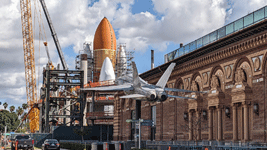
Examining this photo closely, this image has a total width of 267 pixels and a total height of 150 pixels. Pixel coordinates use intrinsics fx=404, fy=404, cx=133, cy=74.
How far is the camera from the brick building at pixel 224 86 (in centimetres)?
3619

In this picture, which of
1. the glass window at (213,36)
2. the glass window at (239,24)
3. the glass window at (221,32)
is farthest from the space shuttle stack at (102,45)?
the glass window at (239,24)

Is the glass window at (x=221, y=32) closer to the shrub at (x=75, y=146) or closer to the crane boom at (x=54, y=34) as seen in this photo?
the shrub at (x=75, y=146)

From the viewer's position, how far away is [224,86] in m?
41.9

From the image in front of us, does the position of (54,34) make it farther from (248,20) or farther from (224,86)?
(248,20)

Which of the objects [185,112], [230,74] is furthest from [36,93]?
[230,74]

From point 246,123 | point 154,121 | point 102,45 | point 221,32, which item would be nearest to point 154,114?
point 154,121

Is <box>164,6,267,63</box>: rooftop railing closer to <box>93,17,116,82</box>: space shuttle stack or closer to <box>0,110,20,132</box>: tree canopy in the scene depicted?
<box>93,17,116,82</box>: space shuttle stack

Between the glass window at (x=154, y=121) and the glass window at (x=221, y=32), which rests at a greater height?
the glass window at (x=221, y=32)

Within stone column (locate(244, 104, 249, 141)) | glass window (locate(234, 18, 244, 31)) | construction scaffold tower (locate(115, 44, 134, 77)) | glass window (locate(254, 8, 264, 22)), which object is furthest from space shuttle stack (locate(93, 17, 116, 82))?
stone column (locate(244, 104, 249, 141))

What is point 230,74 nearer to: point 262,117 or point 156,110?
point 262,117

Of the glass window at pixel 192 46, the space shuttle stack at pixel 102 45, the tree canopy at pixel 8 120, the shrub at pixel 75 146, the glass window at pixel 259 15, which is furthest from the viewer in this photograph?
the tree canopy at pixel 8 120

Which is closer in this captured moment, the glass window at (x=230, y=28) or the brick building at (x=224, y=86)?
the brick building at (x=224, y=86)

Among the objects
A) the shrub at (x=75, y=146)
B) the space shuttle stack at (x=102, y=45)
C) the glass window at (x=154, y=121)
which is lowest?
the shrub at (x=75, y=146)

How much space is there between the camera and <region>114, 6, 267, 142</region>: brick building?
119ft
